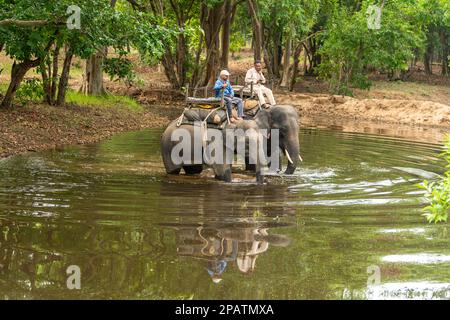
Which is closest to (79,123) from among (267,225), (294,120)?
(294,120)

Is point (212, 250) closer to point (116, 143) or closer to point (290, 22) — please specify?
point (116, 143)

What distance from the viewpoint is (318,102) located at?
39.6 meters

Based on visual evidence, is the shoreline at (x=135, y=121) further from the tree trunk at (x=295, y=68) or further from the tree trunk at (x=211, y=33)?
the tree trunk at (x=295, y=68)

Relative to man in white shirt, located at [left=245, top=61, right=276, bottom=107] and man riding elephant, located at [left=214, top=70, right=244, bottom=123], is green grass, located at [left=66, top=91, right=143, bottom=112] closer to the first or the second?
man in white shirt, located at [left=245, top=61, right=276, bottom=107]

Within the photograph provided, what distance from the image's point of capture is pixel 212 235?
381 inches

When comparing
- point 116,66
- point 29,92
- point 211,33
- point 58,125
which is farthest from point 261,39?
point 116,66

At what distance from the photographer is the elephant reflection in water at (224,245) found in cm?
831

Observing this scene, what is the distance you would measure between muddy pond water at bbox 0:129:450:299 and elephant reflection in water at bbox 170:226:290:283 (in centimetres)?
2

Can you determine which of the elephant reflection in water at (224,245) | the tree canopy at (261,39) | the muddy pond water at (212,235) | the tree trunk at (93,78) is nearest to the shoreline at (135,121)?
the tree canopy at (261,39)

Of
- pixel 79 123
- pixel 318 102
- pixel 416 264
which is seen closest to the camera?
pixel 416 264

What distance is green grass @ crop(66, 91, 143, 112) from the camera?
27.2 metres

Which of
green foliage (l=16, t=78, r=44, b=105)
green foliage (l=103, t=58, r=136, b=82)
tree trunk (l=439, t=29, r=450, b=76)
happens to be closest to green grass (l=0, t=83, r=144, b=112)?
green foliage (l=16, t=78, r=44, b=105)
